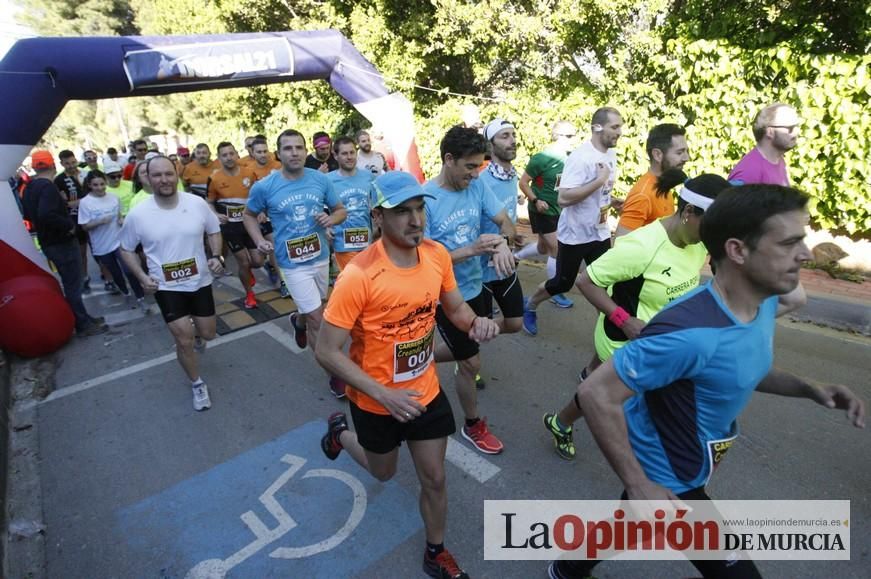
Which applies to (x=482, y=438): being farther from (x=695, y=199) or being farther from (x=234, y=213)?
(x=234, y=213)

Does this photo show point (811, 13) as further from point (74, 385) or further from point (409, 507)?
point (74, 385)

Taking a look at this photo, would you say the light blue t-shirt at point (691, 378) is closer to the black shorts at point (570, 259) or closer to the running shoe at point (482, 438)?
the running shoe at point (482, 438)

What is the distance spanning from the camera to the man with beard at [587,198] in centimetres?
439

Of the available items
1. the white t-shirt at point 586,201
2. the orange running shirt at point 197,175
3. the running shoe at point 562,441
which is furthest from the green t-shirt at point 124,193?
the running shoe at point 562,441

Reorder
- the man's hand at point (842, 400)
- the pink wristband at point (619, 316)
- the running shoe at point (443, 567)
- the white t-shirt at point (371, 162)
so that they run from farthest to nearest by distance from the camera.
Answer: the white t-shirt at point (371, 162) → the pink wristband at point (619, 316) → the running shoe at point (443, 567) → the man's hand at point (842, 400)

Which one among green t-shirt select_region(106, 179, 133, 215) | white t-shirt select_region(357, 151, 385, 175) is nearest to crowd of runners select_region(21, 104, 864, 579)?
green t-shirt select_region(106, 179, 133, 215)

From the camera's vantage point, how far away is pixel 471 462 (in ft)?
11.2

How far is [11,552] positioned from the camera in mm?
2916

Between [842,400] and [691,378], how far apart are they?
0.65 meters

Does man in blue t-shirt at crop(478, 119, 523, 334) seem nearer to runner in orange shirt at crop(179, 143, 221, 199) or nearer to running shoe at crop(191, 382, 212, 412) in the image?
running shoe at crop(191, 382, 212, 412)

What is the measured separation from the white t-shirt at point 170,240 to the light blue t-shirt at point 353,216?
134 centimetres

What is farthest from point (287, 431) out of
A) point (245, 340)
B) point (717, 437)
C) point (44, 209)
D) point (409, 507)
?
point (44, 209)

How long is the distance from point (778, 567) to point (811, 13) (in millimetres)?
7791

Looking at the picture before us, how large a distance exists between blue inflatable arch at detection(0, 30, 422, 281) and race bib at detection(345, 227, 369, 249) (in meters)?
3.64
